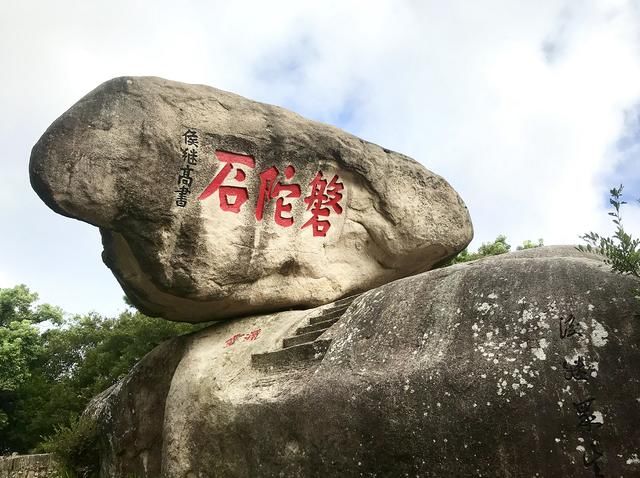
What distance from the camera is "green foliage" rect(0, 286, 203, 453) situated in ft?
49.3

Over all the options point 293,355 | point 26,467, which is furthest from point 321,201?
point 26,467

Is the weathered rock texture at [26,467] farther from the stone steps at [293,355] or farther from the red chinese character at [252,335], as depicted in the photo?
the stone steps at [293,355]

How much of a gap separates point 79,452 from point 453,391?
19.4ft

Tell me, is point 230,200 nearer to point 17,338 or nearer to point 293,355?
point 293,355

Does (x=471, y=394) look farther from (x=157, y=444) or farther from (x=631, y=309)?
(x=157, y=444)

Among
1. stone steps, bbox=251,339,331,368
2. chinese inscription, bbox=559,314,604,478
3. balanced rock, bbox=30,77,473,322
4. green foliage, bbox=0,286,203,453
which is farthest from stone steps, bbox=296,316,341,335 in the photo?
green foliage, bbox=0,286,203,453

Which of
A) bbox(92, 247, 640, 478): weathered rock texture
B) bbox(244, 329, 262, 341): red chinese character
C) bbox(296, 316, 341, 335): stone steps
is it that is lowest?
bbox(92, 247, 640, 478): weathered rock texture

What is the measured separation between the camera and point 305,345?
17.5 ft

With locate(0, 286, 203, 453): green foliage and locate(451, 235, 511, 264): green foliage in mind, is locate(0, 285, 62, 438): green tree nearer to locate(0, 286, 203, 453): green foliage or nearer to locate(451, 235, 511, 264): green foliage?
locate(0, 286, 203, 453): green foliage

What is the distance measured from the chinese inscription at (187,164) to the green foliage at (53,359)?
8.00 meters

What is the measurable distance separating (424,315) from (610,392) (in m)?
1.45

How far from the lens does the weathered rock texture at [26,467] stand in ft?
31.2

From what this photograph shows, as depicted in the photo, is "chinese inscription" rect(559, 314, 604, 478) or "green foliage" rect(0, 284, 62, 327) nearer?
"chinese inscription" rect(559, 314, 604, 478)

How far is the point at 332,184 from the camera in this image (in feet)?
24.7
